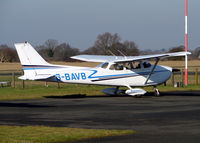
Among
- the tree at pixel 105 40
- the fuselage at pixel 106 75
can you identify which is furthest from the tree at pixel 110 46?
the fuselage at pixel 106 75

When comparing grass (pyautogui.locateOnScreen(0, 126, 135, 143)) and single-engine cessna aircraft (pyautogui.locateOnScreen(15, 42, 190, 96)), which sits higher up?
single-engine cessna aircraft (pyautogui.locateOnScreen(15, 42, 190, 96))

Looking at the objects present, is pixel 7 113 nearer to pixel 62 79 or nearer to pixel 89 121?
pixel 89 121

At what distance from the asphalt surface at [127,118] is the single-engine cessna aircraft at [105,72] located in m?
2.73

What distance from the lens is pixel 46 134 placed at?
31.8 ft

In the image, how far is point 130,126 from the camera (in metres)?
11.1

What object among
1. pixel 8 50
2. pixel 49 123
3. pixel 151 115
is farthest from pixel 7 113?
pixel 8 50

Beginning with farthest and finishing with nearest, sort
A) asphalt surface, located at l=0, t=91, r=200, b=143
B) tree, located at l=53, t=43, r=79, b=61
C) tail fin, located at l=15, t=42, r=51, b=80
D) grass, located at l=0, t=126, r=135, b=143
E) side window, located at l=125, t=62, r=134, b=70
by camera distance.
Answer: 1. tree, located at l=53, t=43, r=79, b=61
2. side window, located at l=125, t=62, r=134, b=70
3. tail fin, located at l=15, t=42, r=51, b=80
4. asphalt surface, located at l=0, t=91, r=200, b=143
5. grass, located at l=0, t=126, r=135, b=143

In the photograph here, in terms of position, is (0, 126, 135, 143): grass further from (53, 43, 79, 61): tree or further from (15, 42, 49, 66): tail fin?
(53, 43, 79, 61): tree

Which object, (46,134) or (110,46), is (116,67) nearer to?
(46,134)

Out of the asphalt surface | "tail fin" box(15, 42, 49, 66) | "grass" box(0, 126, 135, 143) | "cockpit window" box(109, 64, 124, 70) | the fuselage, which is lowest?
the asphalt surface

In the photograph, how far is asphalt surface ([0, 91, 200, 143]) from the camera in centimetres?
948

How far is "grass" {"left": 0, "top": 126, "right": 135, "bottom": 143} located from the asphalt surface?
1.63 ft

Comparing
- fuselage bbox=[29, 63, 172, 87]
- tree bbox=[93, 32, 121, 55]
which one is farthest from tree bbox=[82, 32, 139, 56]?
fuselage bbox=[29, 63, 172, 87]

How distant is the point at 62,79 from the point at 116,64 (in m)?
3.13
